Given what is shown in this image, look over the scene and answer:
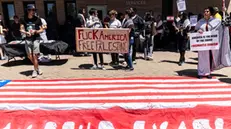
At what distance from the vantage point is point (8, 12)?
1482 cm

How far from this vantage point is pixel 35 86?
19.5 feet

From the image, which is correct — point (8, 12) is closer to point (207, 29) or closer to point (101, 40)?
point (101, 40)

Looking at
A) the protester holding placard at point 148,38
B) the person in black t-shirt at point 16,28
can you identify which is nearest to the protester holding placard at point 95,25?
the protester holding placard at point 148,38

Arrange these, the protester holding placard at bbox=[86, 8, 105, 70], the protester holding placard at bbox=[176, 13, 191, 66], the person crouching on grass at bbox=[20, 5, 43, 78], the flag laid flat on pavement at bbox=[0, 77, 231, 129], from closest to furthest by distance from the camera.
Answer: the flag laid flat on pavement at bbox=[0, 77, 231, 129]
the person crouching on grass at bbox=[20, 5, 43, 78]
the protester holding placard at bbox=[86, 8, 105, 70]
the protester holding placard at bbox=[176, 13, 191, 66]

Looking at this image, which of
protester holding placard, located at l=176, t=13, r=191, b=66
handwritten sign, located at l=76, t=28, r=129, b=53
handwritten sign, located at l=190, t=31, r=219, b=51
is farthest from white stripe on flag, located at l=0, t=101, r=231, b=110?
protester holding placard, located at l=176, t=13, r=191, b=66

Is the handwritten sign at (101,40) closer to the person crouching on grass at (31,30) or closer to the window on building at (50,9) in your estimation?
the person crouching on grass at (31,30)

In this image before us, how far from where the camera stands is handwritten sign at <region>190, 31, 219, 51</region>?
23.2 ft

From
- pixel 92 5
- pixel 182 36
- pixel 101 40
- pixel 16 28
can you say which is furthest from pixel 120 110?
pixel 92 5

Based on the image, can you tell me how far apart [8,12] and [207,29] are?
1102 cm

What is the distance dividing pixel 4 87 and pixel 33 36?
234 cm

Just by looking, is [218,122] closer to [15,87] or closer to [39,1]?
[15,87]

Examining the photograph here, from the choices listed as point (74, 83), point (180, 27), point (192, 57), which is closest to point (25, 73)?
point (74, 83)

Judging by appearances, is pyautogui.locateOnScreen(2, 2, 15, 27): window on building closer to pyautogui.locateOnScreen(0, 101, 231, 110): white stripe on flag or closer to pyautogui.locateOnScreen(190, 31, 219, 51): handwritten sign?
pyautogui.locateOnScreen(190, 31, 219, 51): handwritten sign

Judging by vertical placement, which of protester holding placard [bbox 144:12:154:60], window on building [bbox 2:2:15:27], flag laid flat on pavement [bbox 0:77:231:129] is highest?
window on building [bbox 2:2:15:27]
